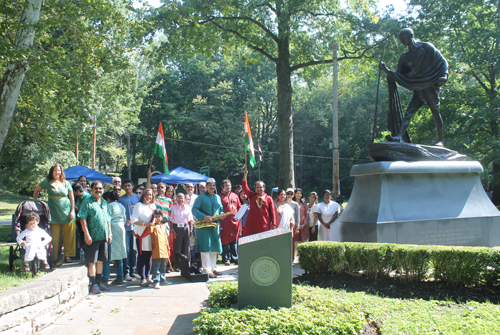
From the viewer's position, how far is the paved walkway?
4934mm

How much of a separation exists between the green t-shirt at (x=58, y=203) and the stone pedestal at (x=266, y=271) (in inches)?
142

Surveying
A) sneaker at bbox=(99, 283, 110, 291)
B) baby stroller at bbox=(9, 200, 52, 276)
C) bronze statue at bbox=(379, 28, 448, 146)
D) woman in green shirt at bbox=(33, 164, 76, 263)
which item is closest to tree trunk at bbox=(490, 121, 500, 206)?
bronze statue at bbox=(379, 28, 448, 146)

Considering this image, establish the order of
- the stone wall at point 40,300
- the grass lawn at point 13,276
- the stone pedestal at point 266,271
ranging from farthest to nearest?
the grass lawn at point 13,276 < the stone pedestal at point 266,271 < the stone wall at point 40,300

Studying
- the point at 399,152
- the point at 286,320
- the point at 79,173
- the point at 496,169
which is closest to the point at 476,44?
the point at 496,169

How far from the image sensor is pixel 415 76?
8.98m

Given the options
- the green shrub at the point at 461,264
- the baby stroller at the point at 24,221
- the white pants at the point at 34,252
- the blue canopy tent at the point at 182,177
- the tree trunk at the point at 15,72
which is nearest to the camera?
the green shrub at the point at 461,264

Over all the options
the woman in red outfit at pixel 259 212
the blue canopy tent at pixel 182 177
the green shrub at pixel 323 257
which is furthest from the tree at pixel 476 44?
the green shrub at pixel 323 257

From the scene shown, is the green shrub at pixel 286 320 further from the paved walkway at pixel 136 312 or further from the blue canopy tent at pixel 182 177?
the blue canopy tent at pixel 182 177

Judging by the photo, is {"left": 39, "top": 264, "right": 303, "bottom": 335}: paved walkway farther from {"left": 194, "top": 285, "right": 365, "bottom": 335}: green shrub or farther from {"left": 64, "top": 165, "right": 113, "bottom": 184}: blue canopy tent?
{"left": 64, "top": 165, "right": 113, "bottom": 184}: blue canopy tent

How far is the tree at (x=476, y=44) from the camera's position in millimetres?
21047

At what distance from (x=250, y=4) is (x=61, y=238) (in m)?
12.9

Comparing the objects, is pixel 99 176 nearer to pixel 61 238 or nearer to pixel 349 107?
pixel 61 238

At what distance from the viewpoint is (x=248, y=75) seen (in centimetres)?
4825

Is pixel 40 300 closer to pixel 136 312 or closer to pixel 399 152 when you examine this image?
pixel 136 312
